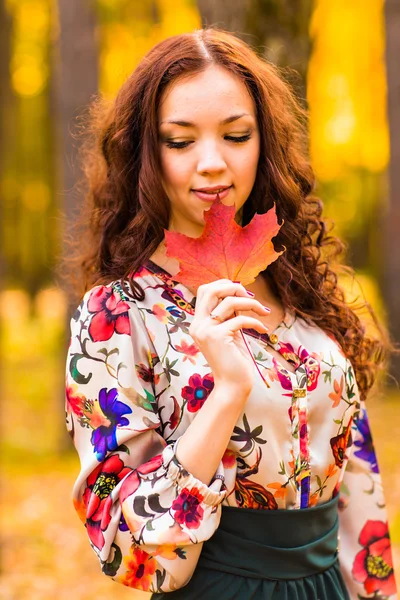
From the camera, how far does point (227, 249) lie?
72.2 inches

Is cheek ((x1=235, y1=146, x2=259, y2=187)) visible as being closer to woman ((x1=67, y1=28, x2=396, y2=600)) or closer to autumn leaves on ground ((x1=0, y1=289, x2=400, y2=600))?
woman ((x1=67, y1=28, x2=396, y2=600))

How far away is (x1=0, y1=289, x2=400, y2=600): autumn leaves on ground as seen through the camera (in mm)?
4785

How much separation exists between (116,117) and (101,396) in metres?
0.77

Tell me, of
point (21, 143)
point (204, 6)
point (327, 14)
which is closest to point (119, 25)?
point (327, 14)

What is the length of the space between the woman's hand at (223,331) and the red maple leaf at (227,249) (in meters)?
0.11

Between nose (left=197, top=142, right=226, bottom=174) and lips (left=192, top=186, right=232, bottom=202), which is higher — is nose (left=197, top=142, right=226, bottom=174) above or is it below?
above

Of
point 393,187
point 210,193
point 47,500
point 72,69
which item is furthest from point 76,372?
point 393,187

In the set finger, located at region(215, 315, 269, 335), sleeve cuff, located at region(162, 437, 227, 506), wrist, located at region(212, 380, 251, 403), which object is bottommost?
sleeve cuff, located at region(162, 437, 227, 506)

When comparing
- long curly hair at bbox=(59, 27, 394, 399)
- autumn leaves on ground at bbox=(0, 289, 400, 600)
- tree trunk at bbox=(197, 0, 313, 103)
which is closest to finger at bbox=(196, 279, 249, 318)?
long curly hair at bbox=(59, 27, 394, 399)

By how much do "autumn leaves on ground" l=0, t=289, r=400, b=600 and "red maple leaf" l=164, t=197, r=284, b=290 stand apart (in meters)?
1.86

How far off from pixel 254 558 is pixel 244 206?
96 cm

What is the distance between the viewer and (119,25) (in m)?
13.7

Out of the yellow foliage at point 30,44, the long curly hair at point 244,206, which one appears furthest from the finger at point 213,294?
the yellow foliage at point 30,44

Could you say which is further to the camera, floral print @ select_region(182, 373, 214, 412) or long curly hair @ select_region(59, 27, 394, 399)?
long curly hair @ select_region(59, 27, 394, 399)
